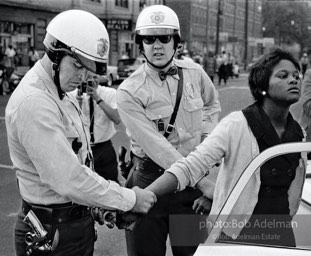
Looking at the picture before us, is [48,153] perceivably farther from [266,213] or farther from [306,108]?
[306,108]

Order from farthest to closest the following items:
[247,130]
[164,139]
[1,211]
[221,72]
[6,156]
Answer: [221,72] → [6,156] → [1,211] → [164,139] → [247,130]

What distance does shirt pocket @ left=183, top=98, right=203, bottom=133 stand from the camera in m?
3.31

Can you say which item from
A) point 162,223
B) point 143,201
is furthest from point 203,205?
point 162,223

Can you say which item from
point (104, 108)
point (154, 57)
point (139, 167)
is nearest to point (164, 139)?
point (139, 167)

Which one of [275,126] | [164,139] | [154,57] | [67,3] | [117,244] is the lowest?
[117,244]

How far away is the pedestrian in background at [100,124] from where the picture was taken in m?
4.98

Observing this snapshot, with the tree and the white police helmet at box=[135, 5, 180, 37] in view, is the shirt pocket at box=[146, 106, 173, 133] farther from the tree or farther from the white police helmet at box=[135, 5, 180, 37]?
the tree

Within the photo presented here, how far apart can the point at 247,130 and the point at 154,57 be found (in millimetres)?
1177

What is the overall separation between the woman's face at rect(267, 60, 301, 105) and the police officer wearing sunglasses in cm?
92

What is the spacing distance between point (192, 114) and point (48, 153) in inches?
52.5

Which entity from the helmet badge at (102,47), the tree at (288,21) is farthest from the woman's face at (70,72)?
the tree at (288,21)

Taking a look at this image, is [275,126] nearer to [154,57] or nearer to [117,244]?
[154,57]

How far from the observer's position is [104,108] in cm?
497

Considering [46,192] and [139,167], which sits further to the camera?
[139,167]
